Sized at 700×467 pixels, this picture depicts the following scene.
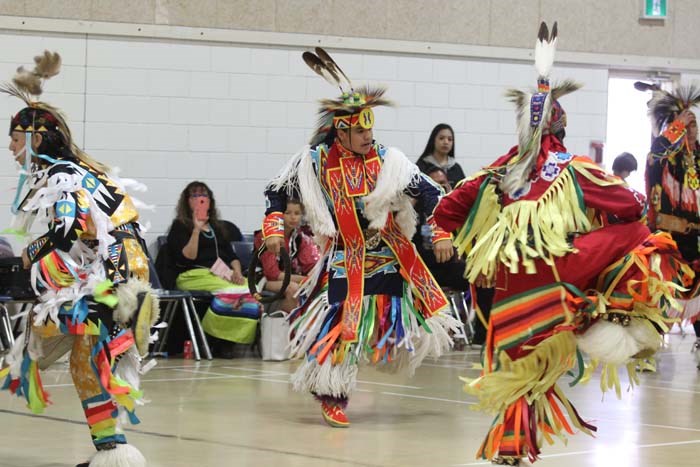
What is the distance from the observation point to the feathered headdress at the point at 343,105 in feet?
18.9

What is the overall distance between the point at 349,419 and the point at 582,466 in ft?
5.02

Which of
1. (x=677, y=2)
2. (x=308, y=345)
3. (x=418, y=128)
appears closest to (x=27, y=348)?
(x=308, y=345)

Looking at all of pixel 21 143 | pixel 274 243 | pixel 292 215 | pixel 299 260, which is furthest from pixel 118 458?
pixel 299 260

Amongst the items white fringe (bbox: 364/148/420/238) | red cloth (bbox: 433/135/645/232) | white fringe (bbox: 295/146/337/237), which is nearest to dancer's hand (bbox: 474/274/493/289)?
red cloth (bbox: 433/135/645/232)

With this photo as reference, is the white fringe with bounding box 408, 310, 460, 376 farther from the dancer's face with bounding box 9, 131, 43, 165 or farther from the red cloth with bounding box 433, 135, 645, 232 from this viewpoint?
the dancer's face with bounding box 9, 131, 43, 165

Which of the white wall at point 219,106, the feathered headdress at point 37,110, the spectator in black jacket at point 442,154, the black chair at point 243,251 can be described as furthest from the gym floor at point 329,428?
the white wall at point 219,106

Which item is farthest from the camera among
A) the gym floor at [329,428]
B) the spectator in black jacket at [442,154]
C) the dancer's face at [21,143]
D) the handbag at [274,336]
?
the spectator in black jacket at [442,154]

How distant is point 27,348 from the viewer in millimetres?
4406

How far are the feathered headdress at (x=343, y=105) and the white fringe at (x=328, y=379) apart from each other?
104 cm

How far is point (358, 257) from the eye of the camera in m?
5.71

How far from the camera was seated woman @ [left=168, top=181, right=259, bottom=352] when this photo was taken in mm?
8367

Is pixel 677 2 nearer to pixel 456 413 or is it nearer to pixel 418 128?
pixel 418 128

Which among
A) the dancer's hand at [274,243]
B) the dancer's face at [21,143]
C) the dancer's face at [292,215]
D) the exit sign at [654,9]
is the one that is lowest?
the dancer's hand at [274,243]

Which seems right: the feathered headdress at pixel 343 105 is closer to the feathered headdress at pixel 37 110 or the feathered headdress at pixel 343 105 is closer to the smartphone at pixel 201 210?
the feathered headdress at pixel 37 110
